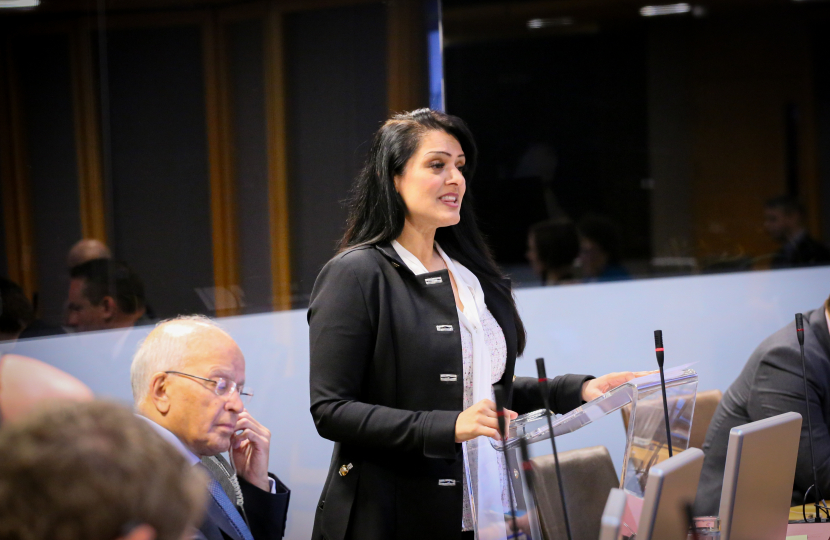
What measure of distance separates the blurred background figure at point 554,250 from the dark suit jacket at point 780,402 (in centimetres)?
134

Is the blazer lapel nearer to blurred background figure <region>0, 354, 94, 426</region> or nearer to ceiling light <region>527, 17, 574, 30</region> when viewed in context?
blurred background figure <region>0, 354, 94, 426</region>

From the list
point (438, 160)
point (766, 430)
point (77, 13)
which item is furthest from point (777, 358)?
point (77, 13)

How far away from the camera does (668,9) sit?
13.0ft

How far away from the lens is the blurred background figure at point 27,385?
2045 millimetres

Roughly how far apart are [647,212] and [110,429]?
343 cm

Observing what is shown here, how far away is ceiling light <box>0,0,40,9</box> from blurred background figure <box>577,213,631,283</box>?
7.71ft

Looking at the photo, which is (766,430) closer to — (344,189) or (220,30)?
(344,189)

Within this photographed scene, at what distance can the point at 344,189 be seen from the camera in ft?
10.6

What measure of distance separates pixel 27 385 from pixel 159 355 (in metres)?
0.71

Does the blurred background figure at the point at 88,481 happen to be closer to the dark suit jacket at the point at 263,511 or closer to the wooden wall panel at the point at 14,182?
the dark suit jacket at the point at 263,511

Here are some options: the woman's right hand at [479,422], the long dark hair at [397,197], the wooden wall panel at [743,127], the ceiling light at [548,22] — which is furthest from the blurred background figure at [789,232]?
the woman's right hand at [479,422]

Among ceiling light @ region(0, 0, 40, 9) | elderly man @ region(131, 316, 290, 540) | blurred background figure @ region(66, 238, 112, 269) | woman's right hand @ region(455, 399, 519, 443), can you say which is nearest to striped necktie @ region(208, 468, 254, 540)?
elderly man @ region(131, 316, 290, 540)

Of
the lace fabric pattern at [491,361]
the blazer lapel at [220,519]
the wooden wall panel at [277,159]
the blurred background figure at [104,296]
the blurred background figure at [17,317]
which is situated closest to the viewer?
the blazer lapel at [220,519]

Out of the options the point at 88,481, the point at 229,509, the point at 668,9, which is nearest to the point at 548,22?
the point at 668,9
